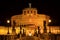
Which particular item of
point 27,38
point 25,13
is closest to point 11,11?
point 25,13

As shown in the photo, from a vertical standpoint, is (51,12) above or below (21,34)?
above

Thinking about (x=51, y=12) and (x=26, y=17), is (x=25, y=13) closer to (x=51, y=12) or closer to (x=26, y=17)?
(x=26, y=17)

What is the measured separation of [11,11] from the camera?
59.8 ft

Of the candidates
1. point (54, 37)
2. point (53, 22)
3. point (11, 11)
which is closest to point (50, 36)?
point (54, 37)

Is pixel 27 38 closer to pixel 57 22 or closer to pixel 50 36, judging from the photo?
pixel 50 36

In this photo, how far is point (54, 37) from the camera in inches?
492

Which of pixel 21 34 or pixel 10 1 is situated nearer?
pixel 21 34

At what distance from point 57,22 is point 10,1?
4.25m

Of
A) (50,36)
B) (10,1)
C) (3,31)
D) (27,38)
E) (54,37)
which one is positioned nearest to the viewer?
(27,38)

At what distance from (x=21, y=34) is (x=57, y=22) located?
6.74 m

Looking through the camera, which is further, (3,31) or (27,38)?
(3,31)

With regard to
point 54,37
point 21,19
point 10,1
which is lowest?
point 54,37

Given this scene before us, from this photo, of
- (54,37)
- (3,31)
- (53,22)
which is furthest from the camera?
(53,22)

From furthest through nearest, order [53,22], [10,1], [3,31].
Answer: [10,1] → [53,22] → [3,31]
